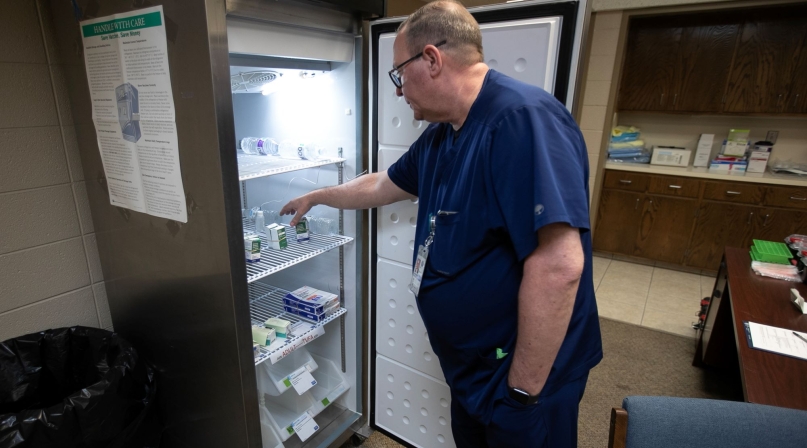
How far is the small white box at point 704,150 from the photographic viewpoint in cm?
384

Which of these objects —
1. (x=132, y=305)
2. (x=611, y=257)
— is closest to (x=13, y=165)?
(x=132, y=305)

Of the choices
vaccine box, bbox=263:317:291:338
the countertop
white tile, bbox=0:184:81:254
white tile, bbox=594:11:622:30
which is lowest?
vaccine box, bbox=263:317:291:338

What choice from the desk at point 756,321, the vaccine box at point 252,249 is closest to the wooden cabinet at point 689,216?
the desk at point 756,321

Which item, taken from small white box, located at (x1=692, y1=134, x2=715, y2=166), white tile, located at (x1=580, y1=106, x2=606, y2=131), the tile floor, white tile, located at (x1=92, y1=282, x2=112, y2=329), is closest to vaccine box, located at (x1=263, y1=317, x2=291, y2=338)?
white tile, located at (x1=92, y1=282, x2=112, y2=329)

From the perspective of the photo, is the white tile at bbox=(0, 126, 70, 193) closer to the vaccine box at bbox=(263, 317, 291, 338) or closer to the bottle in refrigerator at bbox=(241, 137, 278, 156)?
the bottle in refrigerator at bbox=(241, 137, 278, 156)

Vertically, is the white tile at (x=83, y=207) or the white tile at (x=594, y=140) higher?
the white tile at (x=594, y=140)

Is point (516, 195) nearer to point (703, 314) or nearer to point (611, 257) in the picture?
point (703, 314)

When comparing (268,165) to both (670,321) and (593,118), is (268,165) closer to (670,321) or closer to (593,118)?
(670,321)

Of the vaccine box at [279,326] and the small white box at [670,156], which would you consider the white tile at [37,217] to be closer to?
the vaccine box at [279,326]

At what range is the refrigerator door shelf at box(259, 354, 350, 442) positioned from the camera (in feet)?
5.50

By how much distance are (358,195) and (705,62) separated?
3734 millimetres

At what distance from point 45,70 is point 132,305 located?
75cm

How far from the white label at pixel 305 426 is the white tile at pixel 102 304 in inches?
30.4

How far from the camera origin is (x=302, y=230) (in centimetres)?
162
